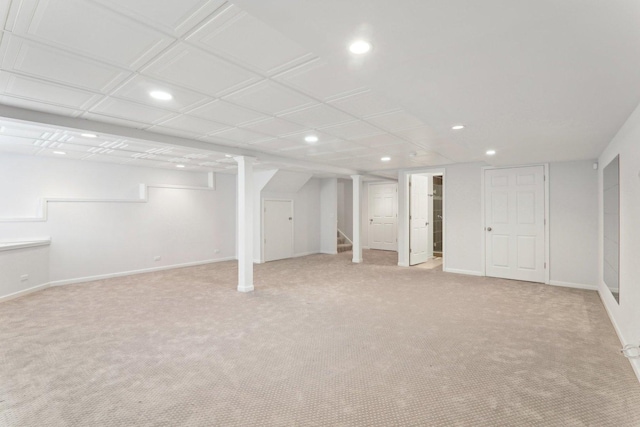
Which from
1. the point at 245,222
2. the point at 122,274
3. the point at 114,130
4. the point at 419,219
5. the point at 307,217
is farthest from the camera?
the point at 307,217

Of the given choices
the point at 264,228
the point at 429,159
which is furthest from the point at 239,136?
the point at 264,228

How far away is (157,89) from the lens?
8.48 feet

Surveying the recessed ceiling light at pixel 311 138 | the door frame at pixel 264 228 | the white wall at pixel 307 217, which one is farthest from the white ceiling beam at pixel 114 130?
the white wall at pixel 307 217

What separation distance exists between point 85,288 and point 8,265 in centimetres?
107

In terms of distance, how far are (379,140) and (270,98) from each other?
6.73ft

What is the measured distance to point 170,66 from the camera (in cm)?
219

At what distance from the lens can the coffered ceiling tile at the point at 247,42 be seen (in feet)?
→ 5.54

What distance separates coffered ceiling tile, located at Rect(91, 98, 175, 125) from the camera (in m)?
2.92

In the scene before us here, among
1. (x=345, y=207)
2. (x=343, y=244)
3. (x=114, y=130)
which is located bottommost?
(x=343, y=244)

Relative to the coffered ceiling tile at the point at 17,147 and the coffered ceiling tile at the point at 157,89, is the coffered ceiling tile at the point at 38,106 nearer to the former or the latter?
the coffered ceiling tile at the point at 157,89

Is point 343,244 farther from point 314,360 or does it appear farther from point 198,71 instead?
point 198,71

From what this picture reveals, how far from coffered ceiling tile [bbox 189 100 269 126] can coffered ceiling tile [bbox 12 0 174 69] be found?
36.0 inches

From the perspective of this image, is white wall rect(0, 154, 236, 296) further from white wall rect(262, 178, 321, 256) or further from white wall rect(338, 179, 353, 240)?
white wall rect(338, 179, 353, 240)

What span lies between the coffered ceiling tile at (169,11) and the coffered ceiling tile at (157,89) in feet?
2.65
